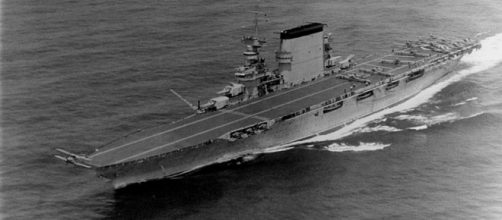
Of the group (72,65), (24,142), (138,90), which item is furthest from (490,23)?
(24,142)

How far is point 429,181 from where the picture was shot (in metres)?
30.6

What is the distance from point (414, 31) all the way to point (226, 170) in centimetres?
2899

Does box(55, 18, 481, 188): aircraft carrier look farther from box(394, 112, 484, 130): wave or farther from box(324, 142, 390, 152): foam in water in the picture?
box(394, 112, 484, 130): wave

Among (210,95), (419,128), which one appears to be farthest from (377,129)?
(210,95)

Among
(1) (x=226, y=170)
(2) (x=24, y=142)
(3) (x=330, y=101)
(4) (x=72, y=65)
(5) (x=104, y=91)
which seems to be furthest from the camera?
(4) (x=72, y=65)

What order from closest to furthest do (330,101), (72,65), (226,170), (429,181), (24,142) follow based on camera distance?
(429,181), (226,170), (24,142), (330,101), (72,65)

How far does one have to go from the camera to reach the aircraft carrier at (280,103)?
1286 inches

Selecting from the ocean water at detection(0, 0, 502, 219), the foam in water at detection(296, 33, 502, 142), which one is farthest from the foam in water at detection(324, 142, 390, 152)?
the foam in water at detection(296, 33, 502, 142)

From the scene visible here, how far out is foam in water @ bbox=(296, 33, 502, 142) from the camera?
39156 millimetres

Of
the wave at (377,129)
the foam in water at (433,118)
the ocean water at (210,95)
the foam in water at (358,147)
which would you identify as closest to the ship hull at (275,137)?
the ocean water at (210,95)

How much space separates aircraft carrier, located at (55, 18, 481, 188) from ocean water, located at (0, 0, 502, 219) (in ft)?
3.32

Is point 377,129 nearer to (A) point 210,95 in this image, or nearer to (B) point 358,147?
(B) point 358,147

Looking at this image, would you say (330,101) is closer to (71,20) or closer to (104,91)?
(104,91)

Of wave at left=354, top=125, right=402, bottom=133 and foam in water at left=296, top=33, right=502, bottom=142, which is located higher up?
A: foam in water at left=296, top=33, right=502, bottom=142
